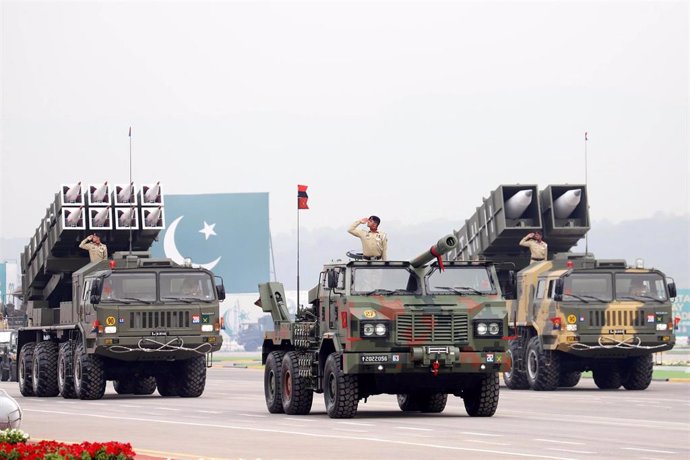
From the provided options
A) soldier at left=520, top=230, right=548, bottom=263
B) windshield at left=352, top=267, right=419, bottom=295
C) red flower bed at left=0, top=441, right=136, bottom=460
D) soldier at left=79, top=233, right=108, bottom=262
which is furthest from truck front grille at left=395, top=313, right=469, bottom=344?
soldier at left=520, top=230, right=548, bottom=263

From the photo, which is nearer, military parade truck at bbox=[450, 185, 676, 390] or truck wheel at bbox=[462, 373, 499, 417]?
truck wheel at bbox=[462, 373, 499, 417]

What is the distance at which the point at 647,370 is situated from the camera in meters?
35.4

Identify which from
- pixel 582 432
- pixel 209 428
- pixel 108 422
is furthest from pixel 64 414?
pixel 582 432

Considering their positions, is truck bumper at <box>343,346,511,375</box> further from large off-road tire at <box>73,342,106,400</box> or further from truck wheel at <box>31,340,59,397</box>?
truck wheel at <box>31,340,59,397</box>

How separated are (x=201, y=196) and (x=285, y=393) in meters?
54.0

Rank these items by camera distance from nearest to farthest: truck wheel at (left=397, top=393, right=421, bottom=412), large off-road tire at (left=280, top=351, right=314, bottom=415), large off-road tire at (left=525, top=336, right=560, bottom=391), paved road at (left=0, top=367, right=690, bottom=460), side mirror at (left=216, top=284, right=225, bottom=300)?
1. paved road at (left=0, top=367, right=690, bottom=460)
2. large off-road tire at (left=280, top=351, right=314, bottom=415)
3. truck wheel at (left=397, top=393, right=421, bottom=412)
4. side mirror at (left=216, top=284, right=225, bottom=300)
5. large off-road tire at (left=525, top=336, right=560, bottom=391)

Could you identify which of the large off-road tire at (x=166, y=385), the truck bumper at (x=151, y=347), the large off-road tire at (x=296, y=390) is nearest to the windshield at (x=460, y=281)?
the large off-road tire at (x=296, y=390)

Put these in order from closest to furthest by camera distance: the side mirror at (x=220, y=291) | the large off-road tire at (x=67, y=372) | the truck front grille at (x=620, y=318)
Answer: the side mirror at (x=220, y=291) → the large off-road tire at (x=67, y=372) → the truck front grille at (x=620, y=318)

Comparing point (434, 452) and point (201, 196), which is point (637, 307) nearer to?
point (434, 452)

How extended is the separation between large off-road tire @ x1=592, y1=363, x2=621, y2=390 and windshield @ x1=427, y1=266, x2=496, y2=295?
41.3 feet

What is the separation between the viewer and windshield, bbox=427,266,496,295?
2416 cm

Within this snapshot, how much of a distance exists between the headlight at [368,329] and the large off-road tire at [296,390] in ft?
6.44

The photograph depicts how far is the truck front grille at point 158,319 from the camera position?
31828 millimetres

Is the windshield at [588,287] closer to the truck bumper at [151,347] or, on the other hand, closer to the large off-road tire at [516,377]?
the large off-road tire at [516,377]
